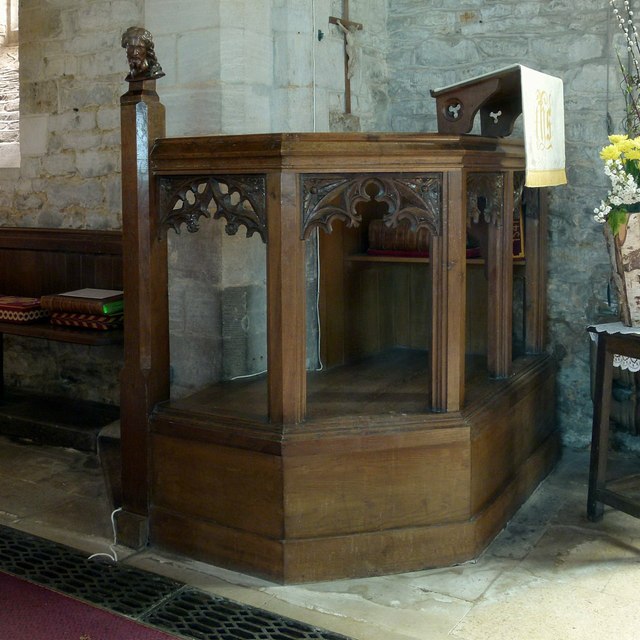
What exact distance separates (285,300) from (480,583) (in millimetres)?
1160

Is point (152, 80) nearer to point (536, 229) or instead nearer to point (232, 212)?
point (232, 212)

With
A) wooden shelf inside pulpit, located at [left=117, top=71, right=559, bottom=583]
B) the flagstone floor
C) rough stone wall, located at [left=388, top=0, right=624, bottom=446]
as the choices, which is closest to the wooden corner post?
wooden shelf inside pulpit, located at [left=117, top=71, right=559, bottom=583]

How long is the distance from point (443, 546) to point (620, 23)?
8.11 feet

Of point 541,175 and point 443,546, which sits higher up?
point 541,175

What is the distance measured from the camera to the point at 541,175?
328 cm

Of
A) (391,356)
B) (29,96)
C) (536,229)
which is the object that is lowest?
(391,356)

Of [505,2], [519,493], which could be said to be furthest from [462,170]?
[505,2]

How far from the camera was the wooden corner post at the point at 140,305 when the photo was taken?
10.4ft

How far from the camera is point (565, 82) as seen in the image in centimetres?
418

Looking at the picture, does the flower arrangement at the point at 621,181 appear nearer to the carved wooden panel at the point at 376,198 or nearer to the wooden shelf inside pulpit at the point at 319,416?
the wooden shelf inside pulpit at the point at 319,416

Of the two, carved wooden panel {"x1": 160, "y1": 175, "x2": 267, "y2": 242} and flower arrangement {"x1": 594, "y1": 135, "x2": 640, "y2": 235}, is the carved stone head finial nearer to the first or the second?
carved wooden panel {"x1": 160, "y1": 175, "x2": 267, "y2": 242}

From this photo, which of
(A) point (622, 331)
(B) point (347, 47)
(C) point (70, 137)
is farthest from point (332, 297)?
(C) point (70, 137)

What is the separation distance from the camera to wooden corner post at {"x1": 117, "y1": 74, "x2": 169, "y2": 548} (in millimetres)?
3182

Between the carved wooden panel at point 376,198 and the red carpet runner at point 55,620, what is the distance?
4.46ft
